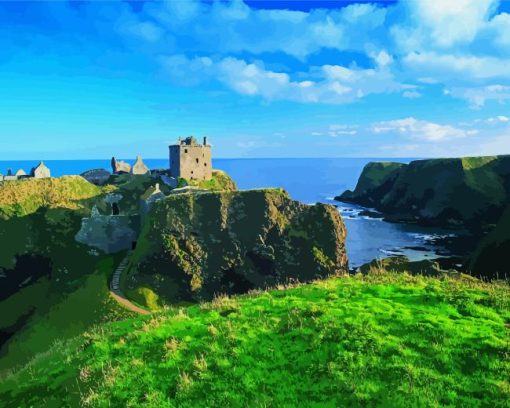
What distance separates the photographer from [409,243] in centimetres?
10194

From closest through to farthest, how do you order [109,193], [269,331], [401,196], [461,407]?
[461,407] < [269,331] < [109,193] < [401,196]

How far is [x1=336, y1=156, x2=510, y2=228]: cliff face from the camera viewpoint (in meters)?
136

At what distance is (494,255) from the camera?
7044cm

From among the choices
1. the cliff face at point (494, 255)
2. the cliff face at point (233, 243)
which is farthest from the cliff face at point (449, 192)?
the cliff face at point (233, 243)

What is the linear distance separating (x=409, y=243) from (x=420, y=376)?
9950 centimetres

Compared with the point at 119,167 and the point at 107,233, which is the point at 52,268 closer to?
the point at 107,233

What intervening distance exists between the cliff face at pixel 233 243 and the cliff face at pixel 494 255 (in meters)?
26.5

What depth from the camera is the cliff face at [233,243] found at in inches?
2323

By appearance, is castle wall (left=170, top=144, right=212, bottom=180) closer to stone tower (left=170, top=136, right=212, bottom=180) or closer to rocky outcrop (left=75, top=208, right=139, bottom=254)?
stone tower (left=170, top=136, right=212, bottom=180)

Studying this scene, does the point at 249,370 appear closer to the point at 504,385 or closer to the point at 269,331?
the point at 269,331

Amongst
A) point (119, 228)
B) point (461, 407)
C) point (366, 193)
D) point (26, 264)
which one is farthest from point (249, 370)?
point (366, 193)

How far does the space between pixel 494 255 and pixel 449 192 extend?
8328cm

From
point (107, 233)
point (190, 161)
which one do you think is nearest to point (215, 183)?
point (190, 161)

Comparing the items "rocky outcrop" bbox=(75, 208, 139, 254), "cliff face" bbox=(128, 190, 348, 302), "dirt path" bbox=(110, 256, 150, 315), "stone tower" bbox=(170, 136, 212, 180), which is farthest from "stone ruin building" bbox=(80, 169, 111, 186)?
"dirt path" bbox=(110, 256, 150, 315)
